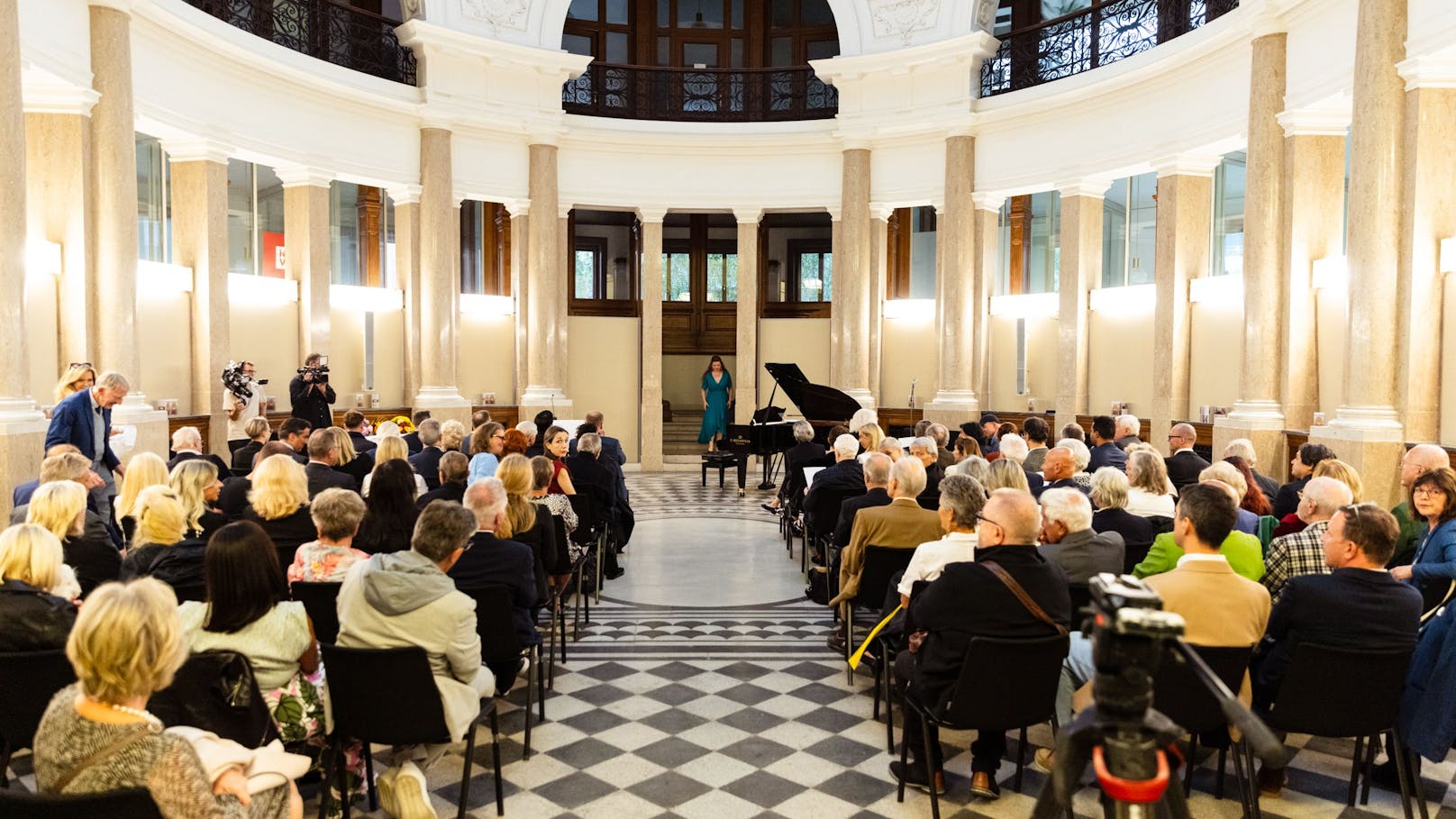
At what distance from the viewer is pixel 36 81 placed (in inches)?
344

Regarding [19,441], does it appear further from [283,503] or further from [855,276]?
[855,276]

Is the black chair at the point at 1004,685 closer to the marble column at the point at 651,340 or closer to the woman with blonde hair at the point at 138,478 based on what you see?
the woman with blonde hair at the point at 138,478

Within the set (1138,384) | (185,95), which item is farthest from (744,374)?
(185,95)

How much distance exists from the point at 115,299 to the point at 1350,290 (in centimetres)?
1045

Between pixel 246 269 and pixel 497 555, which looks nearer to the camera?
pixel 497 555

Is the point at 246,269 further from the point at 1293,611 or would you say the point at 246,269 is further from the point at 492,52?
the point at 1293,611

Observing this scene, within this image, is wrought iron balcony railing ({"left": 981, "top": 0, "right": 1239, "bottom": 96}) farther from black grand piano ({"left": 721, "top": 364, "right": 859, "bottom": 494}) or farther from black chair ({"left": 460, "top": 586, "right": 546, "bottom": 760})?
black chair ({"left": 460, "top": 586, "right": 546, "bottom": 760})

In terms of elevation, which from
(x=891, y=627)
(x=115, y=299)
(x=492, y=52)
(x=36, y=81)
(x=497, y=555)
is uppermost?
(x=492, y=52)

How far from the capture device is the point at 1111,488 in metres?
5.02

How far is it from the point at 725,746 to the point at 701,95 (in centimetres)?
1330

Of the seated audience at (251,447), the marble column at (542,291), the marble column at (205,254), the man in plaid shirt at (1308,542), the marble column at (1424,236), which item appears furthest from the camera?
the marble column at (542,291)

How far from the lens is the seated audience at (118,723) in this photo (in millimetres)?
2268

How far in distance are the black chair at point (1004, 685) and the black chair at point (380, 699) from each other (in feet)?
5.71

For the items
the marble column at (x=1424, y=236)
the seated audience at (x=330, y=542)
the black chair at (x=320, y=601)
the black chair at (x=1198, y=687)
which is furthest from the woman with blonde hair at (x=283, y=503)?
the marble column at (x=1424, y=236)
